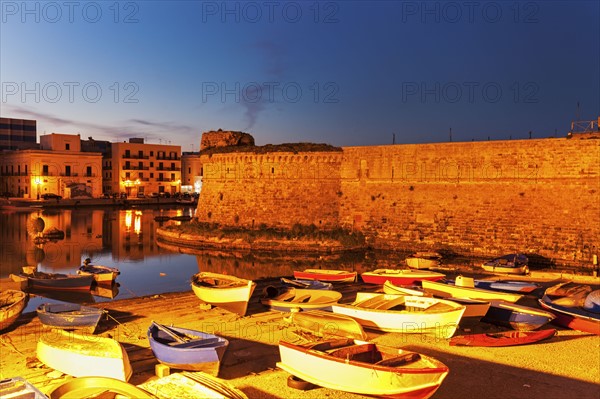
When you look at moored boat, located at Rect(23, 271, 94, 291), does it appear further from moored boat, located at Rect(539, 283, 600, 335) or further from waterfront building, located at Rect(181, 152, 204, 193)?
waterfront building, located at Rect(181, 152, 204, 193)

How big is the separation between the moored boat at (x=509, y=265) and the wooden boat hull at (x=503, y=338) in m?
7.93

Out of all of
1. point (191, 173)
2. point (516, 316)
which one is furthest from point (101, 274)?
point (191, 173)

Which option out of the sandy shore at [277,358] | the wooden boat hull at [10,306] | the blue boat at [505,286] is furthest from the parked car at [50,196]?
the blue boat at [505,286]

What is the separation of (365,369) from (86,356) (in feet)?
13.5

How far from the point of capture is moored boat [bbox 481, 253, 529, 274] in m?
17.2

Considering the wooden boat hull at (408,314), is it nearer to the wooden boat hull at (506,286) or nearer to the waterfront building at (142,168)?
the wooden boat hull at (506,286)

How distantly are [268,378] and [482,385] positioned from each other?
3325 millimetres

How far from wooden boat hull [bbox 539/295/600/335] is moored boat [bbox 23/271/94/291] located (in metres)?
13.9

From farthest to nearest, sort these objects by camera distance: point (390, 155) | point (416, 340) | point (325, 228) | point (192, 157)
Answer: point (192, 157), point (325, 228), point (390, 155), point (416, 340)

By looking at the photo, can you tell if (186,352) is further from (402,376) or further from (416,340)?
(416,340)

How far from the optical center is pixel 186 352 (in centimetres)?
750

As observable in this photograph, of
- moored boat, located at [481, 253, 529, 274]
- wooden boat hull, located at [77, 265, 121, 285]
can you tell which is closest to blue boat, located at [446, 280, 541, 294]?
moored boat, located at [481, 253, 529, 274]

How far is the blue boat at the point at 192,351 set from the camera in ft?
24.6

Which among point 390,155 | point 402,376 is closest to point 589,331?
point 402,376
